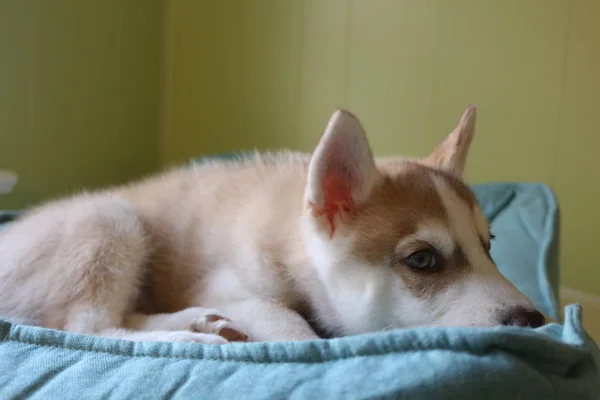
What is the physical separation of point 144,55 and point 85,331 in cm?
202

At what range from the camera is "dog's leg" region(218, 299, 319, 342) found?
122 cm

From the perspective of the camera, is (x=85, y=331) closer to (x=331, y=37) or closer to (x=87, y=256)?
(x=87, y=256)

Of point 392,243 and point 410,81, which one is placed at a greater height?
point 410,81

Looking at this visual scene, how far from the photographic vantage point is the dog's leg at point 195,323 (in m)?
1.24

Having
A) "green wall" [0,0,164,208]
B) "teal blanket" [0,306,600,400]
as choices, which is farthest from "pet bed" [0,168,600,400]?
"green wall" [0,0,164,208]

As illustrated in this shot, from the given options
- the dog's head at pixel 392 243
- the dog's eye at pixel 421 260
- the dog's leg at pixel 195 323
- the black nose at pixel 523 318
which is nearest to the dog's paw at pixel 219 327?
the dog's leg at pixel 195 323

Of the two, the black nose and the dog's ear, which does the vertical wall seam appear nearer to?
the dog's ear

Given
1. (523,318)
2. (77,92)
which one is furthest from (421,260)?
(77,92)

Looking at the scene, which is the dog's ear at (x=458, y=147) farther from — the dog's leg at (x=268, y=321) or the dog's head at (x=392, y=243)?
the dog's leg at (x=268, y=321)

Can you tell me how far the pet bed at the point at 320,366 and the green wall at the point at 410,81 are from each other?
4.33 feet

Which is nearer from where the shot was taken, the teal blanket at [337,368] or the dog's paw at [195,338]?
the teal blanket at [337,368]

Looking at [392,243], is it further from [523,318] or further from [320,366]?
[320,366]

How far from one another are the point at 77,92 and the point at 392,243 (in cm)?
195

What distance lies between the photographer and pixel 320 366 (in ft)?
2.84
